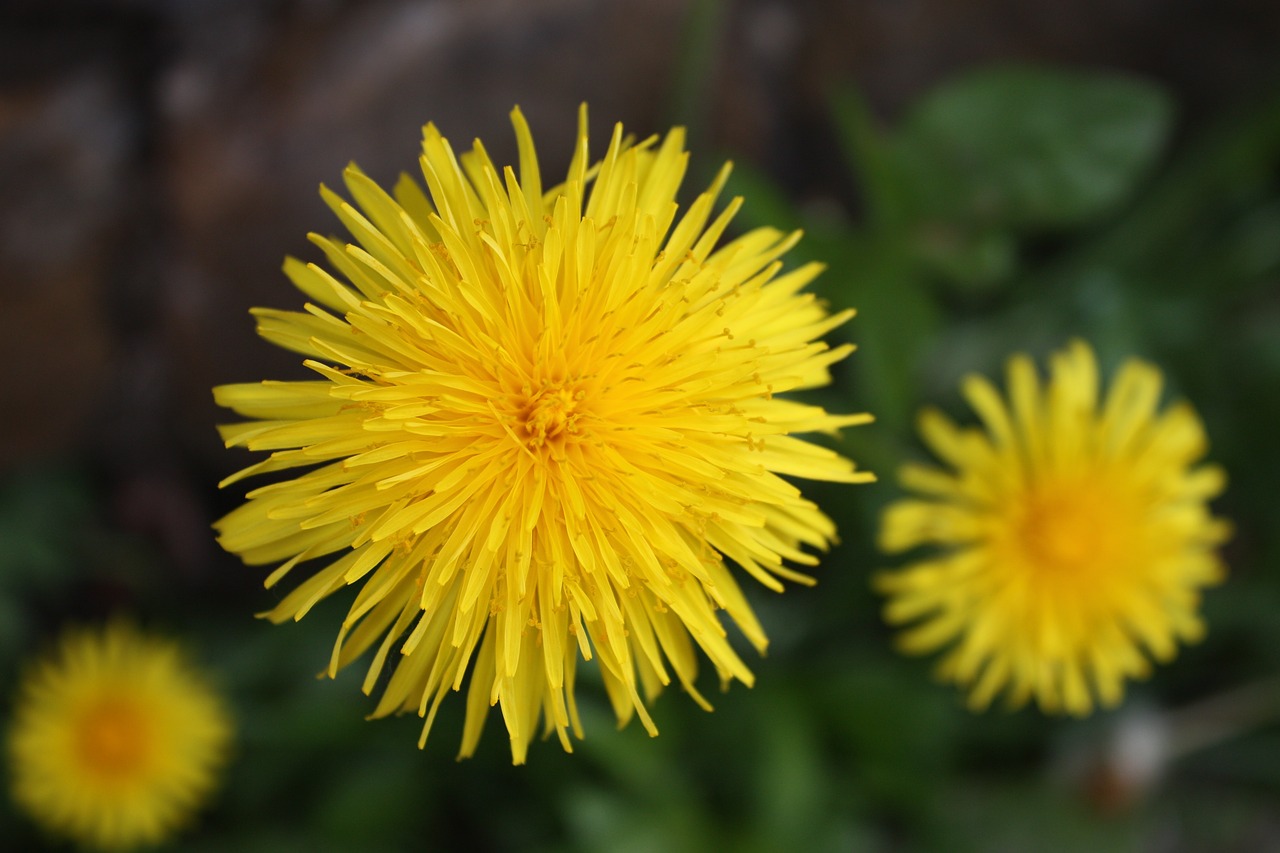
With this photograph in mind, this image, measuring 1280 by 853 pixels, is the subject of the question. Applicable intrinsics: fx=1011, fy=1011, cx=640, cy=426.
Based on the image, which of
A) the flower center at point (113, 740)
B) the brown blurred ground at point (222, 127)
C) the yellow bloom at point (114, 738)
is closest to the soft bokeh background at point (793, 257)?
the brown blurred ground at point (222, 127)

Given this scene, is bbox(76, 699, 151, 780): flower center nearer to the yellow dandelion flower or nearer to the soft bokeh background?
the soft bokeh background

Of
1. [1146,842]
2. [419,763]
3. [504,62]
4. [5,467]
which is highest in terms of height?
[504,62]

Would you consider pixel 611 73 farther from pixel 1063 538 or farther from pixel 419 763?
pixel 419 763

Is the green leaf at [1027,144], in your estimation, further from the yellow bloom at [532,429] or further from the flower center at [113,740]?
the flower center at [113,740]

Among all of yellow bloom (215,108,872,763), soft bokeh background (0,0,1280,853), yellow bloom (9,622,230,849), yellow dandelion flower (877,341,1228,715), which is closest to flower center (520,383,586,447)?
yellow bloom (215,108,872,763)

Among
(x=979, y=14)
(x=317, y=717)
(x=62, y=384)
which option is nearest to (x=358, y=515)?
(x=317, y=717)
